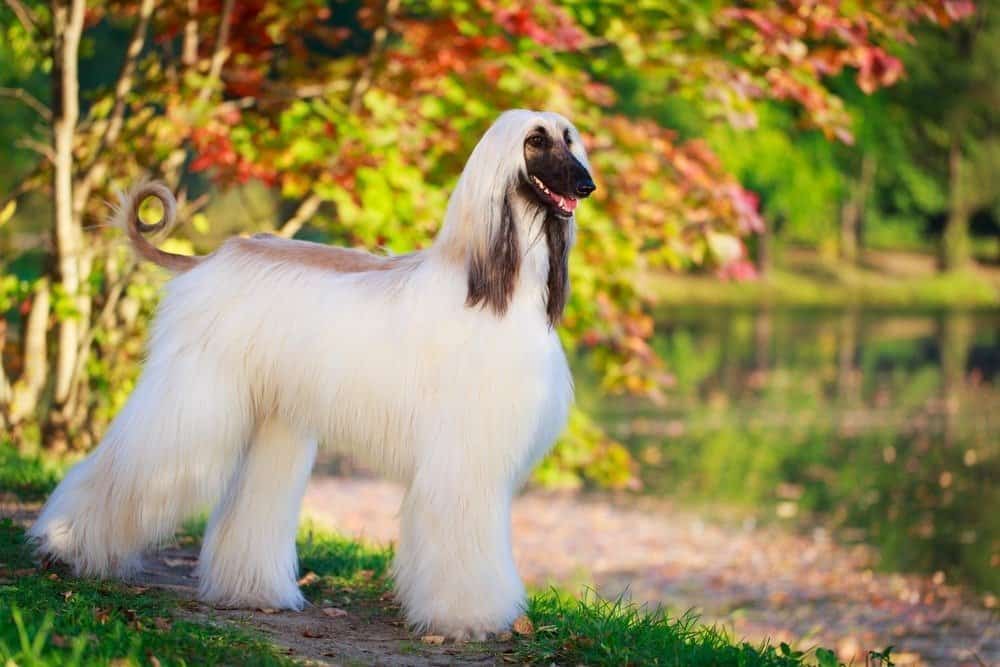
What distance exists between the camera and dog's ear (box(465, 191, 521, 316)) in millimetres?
3973

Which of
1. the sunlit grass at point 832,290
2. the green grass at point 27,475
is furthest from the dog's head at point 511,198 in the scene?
the sunlit grass at point 832,290

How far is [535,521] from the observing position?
1066cm

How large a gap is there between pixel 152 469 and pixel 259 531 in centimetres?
42

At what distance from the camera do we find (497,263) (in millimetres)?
3990

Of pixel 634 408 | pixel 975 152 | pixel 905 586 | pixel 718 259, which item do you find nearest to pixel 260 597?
pixel 718 259

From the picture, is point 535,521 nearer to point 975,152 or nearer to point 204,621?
point 204,621

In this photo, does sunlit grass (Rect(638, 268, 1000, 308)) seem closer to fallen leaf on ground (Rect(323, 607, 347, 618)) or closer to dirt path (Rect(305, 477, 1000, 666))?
dirt path (Rect(305, 477, 1000, 666))

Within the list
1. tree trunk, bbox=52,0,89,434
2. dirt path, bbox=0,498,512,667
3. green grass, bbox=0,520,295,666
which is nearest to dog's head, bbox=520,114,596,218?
dirt path, bbox=0,498,512,667

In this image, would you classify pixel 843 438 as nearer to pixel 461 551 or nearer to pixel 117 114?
pixel 117 114

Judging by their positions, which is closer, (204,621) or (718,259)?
(204,621)

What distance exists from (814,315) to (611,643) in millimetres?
28351

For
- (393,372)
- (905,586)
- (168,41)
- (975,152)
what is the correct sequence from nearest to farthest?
1. (393,372)
2. (168,41)
3. (905,586)
4. (975,152)

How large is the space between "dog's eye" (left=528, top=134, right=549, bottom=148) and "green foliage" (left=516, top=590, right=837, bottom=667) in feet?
4.61

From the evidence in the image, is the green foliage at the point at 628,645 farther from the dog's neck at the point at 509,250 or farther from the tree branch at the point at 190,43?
the tree branch at the point at 190,43
